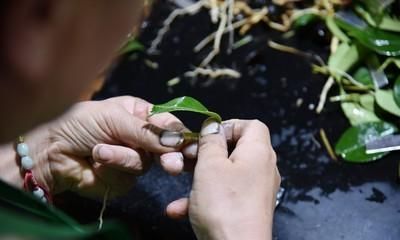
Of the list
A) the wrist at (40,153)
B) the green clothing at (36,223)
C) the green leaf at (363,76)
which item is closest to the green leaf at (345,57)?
the green leaf at (363,76)

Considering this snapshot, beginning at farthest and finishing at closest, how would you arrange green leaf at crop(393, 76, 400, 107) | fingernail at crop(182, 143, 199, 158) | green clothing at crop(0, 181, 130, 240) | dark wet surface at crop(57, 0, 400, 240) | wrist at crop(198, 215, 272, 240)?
green leaf at crop(393, 76, 400, 107)
dark wet surface at crop(57, 0, 400, 240)
fingernail at crop(182, 143, 199, 158)
wrist at crop(198, 215, 272, 240)
green clothing at crop(0, 181, 130, 240)

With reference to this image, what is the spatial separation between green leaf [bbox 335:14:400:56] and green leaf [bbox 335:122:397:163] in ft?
0.44

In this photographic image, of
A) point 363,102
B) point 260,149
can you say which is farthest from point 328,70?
point 260,149

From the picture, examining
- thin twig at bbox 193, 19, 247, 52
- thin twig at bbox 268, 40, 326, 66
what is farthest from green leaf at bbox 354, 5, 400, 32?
thin twig at bbox 193, 19, 247, 52

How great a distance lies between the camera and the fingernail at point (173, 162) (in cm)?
85

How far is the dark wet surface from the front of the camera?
1.00 meters

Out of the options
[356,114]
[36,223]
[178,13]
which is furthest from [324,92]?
[36,223]

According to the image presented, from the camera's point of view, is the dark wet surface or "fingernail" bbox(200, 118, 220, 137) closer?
"fingernail" bbox(200, 118, 220, 137)

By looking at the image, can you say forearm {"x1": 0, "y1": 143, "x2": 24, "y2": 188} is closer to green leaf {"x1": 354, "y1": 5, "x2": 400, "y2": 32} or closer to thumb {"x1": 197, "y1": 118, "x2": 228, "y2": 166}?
thumb {"x1": 197, "y1": 118, "x2": 228, "y2": 166}

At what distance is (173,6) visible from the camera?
4.38 ft

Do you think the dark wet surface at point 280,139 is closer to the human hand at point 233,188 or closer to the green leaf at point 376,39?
the green leaf at point 376,39

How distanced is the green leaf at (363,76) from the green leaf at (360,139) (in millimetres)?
85

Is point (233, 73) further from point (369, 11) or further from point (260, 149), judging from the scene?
point (260, 149)

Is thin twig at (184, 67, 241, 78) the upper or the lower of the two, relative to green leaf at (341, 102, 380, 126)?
upper
